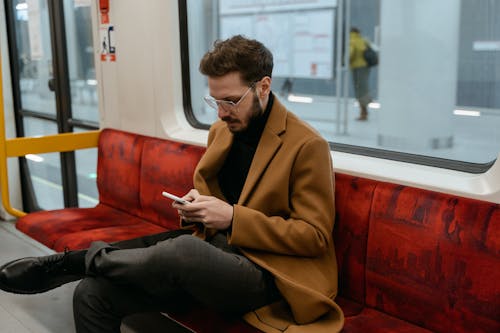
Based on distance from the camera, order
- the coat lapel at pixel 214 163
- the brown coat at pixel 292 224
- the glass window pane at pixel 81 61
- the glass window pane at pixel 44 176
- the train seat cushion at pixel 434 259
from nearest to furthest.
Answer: the train seat cushion at pixel 434 259, the brown coat at pixel 292 224, the coat lapel at pixel 214 163, the glass window pane at pixel 81 61, the glass window pane at pixel 44 176

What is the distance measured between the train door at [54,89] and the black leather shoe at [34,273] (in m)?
2.18

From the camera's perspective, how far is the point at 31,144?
373 centimetres

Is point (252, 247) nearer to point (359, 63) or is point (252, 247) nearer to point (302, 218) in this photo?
point (302, 218)

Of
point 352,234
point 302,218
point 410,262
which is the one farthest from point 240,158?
point 410,262

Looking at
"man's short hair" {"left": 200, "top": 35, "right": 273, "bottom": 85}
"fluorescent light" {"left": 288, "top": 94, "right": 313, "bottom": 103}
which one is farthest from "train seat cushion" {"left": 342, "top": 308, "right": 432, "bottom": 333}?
"fluorescent light" {"left": 288, "top": 94, "right": 313, "bottom": 103}

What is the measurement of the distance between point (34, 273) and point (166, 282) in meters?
0.70

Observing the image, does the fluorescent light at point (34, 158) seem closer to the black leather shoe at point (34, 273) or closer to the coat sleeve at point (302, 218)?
Answer: the black leather shoe at point (34, 273)

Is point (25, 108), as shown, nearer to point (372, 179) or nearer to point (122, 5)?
point (122, 5)

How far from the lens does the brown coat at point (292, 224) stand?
199 cm

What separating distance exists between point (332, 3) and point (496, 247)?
773cm

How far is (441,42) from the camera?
5.80 metres

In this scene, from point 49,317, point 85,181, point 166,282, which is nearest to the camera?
point 166,282

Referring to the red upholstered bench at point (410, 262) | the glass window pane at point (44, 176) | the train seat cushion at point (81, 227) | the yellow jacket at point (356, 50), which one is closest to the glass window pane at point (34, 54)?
the glass window pane at point (44, 176)

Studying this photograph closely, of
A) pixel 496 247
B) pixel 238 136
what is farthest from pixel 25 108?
pixel 496 247
